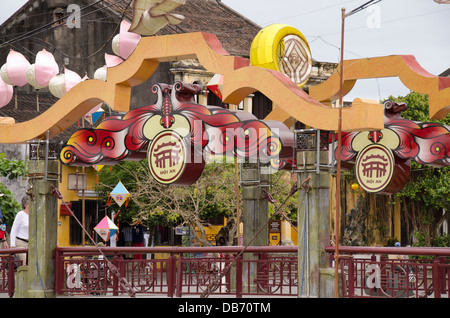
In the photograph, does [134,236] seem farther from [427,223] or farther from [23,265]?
[23,265]

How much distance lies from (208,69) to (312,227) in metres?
2.97

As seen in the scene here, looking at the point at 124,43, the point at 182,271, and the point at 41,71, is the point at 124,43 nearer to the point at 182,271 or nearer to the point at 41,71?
the point at 41,71

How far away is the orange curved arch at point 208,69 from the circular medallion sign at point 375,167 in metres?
2.89

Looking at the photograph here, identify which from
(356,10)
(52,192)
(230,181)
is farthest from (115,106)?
(230,181)

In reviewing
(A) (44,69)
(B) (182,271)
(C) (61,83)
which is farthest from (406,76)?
(A) (44,69)

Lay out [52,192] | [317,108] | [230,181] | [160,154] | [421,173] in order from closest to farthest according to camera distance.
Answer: [317,108]
[160,154]
[52,192]
[230,181]
[421,173]

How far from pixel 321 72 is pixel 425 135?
23.1m

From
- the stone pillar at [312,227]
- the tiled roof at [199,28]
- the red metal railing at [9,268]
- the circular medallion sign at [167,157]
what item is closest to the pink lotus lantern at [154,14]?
the circular medallion sign at [167,157]

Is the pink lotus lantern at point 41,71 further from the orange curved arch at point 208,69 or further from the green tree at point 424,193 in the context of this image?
the green tree at point 424,193

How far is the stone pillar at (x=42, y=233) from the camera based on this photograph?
48.3ft

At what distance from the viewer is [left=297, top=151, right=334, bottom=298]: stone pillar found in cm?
1277

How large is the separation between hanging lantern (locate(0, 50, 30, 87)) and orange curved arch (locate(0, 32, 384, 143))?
5105 millimetres

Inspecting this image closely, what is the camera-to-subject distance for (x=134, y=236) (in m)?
36.9

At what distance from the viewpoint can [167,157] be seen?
13750 millimetres
